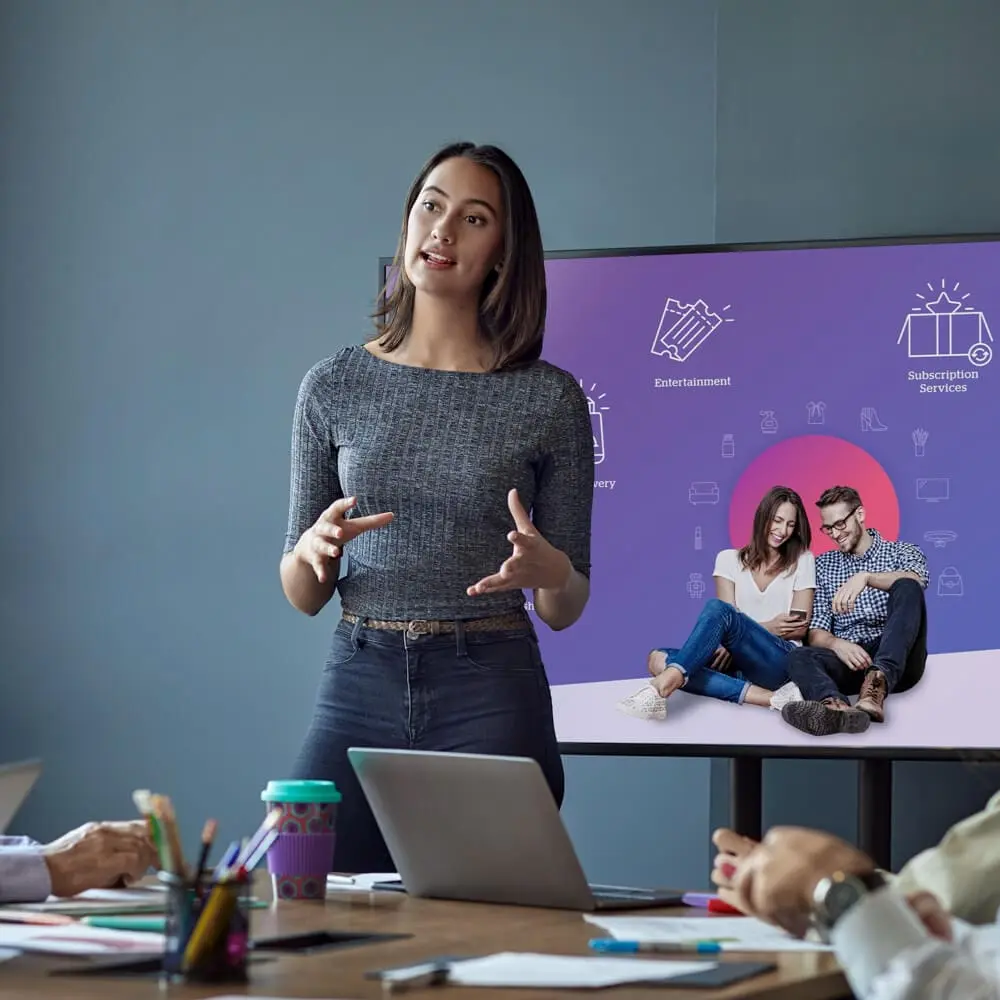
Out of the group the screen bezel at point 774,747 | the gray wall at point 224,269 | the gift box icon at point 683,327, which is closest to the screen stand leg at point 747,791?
the screen bezel at point 774,747

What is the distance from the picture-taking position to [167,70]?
3869 millimetres

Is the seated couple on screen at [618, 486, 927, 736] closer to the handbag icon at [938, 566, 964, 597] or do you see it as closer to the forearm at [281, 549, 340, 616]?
the handbag icon at [938, 566, 964, 597]

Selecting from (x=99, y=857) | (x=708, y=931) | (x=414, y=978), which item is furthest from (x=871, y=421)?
(x=414, y=978)

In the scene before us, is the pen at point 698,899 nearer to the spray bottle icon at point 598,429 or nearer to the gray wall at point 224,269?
the spray bottle icon at point 598,429

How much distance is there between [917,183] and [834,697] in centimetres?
114

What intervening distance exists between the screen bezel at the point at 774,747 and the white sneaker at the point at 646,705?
0.06 meters

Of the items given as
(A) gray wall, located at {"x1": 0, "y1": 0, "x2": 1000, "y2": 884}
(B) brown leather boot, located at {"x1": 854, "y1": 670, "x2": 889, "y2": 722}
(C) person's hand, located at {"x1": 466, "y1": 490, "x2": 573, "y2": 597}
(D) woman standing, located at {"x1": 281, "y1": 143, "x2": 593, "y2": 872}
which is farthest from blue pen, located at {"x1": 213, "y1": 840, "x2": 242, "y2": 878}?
(A) gray wall, located at {"x1": 0, "y1": 0, "x2": 1000, "y2": 884}

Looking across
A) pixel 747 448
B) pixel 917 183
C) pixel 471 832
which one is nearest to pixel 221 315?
pixel 747 448

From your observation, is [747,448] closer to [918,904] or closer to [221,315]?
[221,315]

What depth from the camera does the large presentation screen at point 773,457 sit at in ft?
9.97

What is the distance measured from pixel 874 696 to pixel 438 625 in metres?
1.27

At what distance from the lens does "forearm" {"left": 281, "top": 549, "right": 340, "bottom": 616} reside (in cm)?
214

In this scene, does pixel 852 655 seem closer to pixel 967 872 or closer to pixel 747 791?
Answer: pixel 747 791

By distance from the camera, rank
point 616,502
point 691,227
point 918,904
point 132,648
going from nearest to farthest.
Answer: point 918,904
point 616,502
point 691,227
point 132,648
